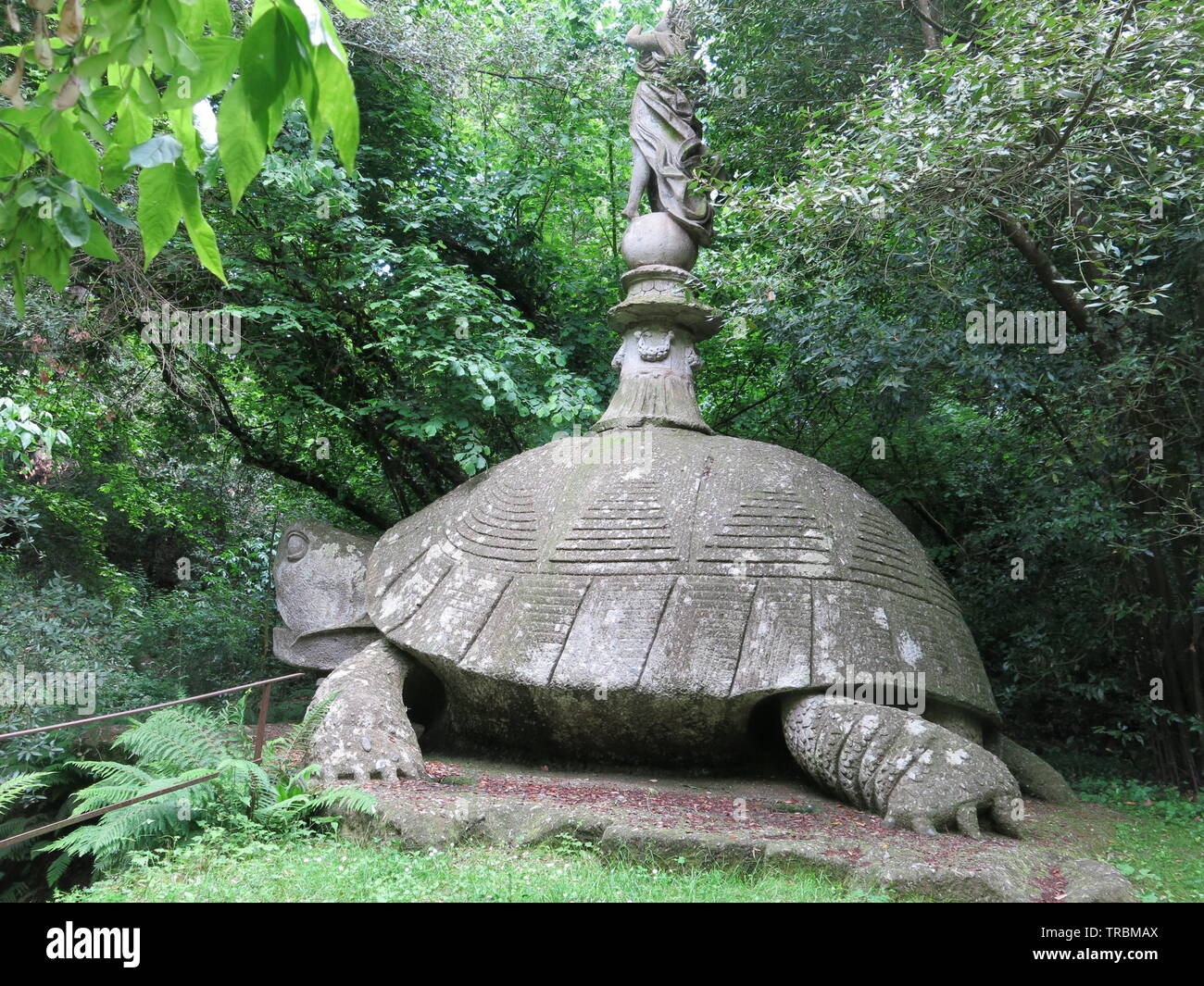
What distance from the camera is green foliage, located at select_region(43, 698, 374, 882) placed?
424 centimetres

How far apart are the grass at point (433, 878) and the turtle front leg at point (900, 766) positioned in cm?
80

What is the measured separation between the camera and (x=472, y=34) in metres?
9.99

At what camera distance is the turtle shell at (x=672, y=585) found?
489cm

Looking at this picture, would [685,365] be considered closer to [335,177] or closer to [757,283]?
[757,283]

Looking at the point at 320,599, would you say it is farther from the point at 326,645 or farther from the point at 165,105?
the point at 165,105

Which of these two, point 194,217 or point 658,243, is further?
point 658,243

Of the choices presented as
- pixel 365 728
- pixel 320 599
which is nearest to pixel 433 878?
pixel 365 728

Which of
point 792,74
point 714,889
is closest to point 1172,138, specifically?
point 792,74

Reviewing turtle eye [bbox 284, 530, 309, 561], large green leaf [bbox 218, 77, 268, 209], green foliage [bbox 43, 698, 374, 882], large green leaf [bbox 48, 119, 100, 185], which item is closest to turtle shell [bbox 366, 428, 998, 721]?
turtle eye [bbox 284, 530, 309, 561]

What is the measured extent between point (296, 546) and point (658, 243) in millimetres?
3198

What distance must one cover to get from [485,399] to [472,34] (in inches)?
182

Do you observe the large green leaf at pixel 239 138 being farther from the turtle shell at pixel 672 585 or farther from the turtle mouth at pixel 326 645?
the turtle mouth at pixel 326 645

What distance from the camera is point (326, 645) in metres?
6.50

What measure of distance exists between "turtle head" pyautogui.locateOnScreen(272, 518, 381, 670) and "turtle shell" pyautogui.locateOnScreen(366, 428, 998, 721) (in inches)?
19.1
